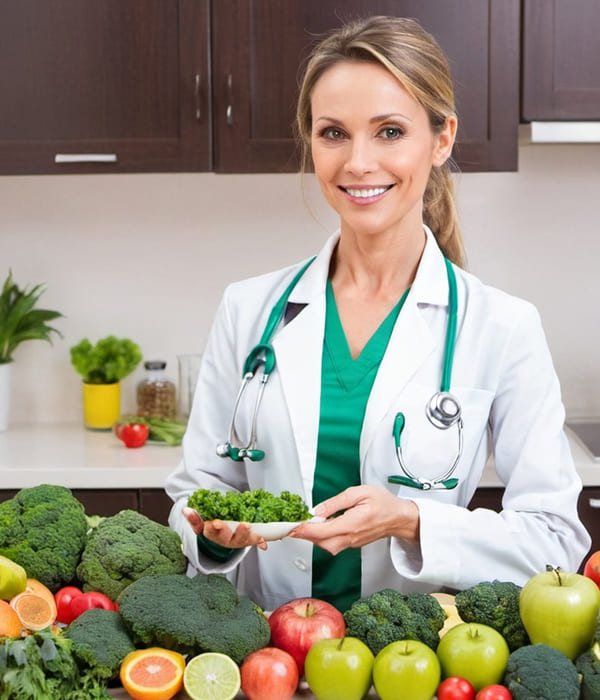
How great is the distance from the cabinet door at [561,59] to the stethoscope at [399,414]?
113 centimetres

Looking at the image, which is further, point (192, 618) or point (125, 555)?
point (125, 555)

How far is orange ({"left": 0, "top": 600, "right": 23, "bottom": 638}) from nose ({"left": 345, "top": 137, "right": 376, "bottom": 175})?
0.76m

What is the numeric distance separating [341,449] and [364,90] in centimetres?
53

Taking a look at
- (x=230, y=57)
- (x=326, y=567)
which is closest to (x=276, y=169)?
(x=230, y=57)

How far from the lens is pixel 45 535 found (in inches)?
56.9

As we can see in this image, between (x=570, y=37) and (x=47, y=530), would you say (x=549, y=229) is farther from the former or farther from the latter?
(x=47, y=530)

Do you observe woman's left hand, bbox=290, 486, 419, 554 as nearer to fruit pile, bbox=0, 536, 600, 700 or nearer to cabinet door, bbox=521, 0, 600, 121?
fruit pile, bbox=0, 536, 600, 700

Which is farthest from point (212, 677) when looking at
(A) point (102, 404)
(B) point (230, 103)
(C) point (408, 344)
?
(A) point (102, 404)

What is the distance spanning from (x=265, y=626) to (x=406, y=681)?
0.64ft

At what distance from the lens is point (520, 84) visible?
2.70 m

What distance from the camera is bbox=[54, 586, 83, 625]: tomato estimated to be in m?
1.38

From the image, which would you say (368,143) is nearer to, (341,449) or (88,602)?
(341,449)

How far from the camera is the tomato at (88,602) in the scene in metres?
1.36

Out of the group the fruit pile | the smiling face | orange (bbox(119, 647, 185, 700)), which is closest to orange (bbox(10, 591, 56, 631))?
the fruit pile
